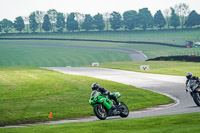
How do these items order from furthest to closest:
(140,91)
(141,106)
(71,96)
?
(140,91) → (71,96) → (141,106)

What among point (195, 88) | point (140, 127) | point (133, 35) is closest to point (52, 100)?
point (195, 88)

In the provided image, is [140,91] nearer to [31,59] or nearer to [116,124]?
[116,124]

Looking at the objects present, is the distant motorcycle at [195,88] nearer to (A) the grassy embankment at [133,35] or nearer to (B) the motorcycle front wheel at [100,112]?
(B) the motorcycle front wheel at [100,112]

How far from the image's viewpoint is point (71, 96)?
27.3 m

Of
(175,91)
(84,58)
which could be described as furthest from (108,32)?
(175,91)

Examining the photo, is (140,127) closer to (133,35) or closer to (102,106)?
(102,106)

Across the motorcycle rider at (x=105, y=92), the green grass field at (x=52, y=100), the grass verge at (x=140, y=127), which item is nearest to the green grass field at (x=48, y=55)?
the green grass field at (x=52, y=100)

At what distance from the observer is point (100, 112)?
19156 mm

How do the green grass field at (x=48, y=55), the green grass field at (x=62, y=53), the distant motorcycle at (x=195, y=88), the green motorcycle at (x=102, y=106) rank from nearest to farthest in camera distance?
the green motorcycle at (x=102, y=106) < the distant motorcycle at (x=195, y=88) < the green grass field at (x=48, y=55) < the green grass field at (x=62, y=53)

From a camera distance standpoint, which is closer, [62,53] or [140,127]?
[140,127]

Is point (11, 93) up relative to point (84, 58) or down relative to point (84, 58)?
up

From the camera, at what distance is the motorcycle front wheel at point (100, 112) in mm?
19000

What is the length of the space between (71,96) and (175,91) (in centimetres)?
847

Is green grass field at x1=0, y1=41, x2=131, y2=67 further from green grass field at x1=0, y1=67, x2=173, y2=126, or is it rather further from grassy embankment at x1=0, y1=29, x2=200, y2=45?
green grass field at x1=0, y1=67, x2=173, y2=126
